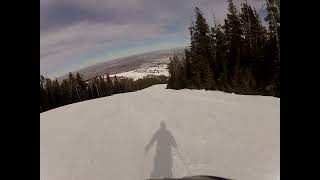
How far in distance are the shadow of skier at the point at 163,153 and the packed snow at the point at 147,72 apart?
383mm

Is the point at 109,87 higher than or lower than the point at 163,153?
higher

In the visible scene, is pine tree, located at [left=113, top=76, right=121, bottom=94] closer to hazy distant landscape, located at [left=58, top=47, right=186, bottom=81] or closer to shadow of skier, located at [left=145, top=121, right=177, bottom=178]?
hazy distant landscape, located at [left=58, top=47, right=186, bottom=81]

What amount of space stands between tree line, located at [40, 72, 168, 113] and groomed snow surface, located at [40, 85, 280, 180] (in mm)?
45

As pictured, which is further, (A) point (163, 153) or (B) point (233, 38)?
(B) point (233, 38)

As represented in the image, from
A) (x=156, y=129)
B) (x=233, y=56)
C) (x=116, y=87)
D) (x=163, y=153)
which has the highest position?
(x=233, y=56)

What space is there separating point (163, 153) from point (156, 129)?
0.18 m

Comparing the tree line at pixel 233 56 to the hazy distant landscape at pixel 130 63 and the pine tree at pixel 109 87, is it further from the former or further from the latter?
the pine tree at pixel 109 87

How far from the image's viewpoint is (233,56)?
304cm

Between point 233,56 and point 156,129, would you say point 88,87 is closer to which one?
point 156,129

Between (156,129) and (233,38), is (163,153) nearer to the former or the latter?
(156,129)

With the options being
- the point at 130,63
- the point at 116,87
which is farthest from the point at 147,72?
the point at 116,87

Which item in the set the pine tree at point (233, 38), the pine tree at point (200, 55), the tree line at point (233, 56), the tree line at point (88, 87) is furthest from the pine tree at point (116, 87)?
the pine tree at point (233, 38)

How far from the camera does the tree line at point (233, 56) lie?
115 inches
